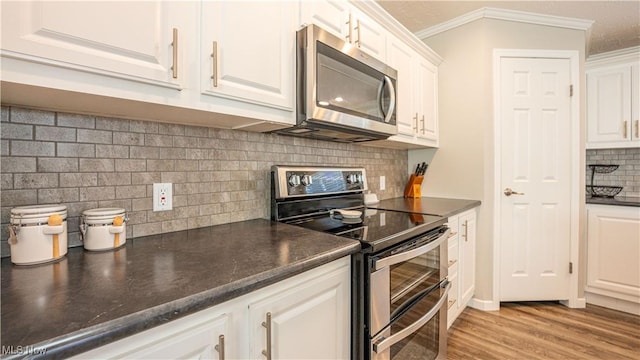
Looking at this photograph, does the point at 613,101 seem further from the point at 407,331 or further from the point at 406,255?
the point at 407,331

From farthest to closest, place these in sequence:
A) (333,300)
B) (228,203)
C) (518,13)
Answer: (518,13) < (228,203) < (333,300)

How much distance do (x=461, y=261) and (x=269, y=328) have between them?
1.75 metres

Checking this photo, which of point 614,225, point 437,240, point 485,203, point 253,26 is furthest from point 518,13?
point 253,26

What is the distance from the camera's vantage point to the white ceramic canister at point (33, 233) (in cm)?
79

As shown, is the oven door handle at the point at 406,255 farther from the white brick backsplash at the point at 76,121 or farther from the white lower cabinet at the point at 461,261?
the white brick backsplash at the point at 76,121

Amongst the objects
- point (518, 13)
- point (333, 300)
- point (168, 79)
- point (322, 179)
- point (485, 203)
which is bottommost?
point (333, 300)

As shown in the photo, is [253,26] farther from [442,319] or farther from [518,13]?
[518,13]

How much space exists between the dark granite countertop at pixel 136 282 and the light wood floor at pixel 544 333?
153 centimetres

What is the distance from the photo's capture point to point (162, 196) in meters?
1.18

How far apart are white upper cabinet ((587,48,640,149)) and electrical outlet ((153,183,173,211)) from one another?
12.0 feet

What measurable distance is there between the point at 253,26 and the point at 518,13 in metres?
2.30

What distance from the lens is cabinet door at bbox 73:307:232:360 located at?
54 cm

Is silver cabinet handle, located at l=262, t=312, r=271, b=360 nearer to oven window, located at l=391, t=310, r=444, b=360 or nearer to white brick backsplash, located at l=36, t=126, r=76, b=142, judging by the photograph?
oven window, located at l=391, t=310, r=444, b=360

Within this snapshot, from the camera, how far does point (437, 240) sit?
1.49m
